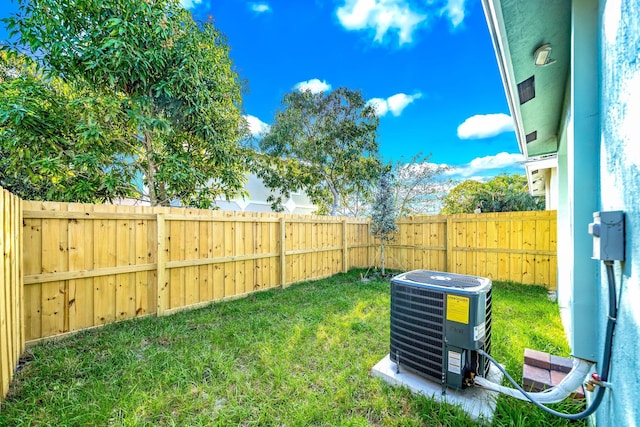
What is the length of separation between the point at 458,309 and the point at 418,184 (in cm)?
973

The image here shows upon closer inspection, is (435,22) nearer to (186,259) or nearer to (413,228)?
(413,228)

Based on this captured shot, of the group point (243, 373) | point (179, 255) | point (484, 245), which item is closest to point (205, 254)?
point (179, 255)

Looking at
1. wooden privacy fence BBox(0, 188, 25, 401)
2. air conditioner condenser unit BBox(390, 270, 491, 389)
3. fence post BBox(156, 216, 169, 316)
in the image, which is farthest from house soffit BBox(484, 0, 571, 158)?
fence post BBox(156, 216, 169, 316)

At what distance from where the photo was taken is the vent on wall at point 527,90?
275 cm

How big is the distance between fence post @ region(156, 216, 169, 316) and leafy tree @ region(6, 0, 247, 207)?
1.22 meters

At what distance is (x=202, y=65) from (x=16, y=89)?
107 inches

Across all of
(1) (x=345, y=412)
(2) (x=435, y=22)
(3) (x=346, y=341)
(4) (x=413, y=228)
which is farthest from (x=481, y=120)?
(1) (x=345, y=412)

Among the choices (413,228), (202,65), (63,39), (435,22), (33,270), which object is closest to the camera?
(33,270)

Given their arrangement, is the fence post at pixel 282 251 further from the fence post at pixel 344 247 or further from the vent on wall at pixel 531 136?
the vent on wall at pixel 531 136

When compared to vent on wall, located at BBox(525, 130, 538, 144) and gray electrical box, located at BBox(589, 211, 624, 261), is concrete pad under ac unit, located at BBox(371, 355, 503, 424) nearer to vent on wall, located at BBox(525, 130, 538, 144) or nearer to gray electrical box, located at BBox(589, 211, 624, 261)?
gray electrical box, located at BBox(589, 211, 624, 261)

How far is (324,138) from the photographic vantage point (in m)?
8.20

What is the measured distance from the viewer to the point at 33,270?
279 centimetres

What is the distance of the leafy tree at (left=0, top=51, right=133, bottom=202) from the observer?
151 inches

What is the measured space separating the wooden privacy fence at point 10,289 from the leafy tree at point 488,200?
11530mm
